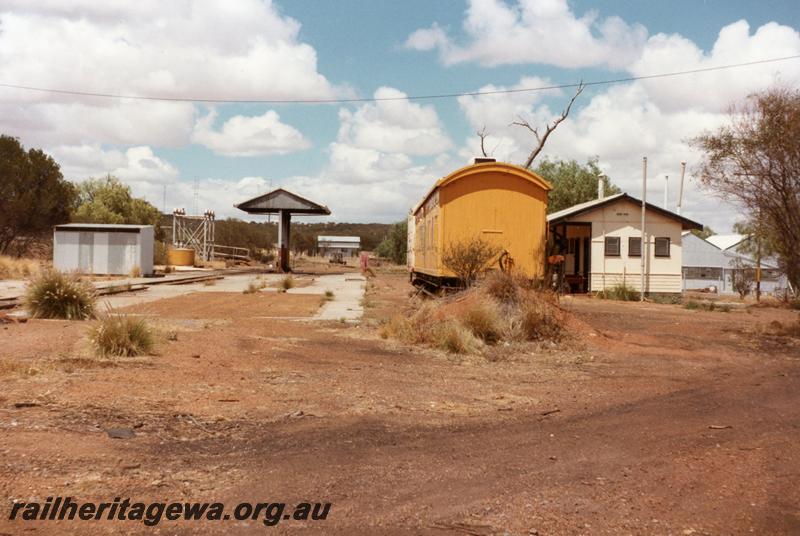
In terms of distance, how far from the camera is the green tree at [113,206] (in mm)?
56781

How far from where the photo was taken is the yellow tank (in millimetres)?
48956

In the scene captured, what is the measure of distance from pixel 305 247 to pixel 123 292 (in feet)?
263

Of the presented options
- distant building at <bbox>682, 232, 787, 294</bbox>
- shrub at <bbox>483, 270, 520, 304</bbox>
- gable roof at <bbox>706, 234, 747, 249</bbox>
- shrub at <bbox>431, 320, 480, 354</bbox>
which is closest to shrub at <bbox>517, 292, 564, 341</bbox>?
shrub at <bbox>483, 270, 520, 304</bbox>

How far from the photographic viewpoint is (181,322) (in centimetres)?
1558

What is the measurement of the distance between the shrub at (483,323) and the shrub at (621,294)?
1751cm

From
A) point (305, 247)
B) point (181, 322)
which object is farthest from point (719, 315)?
point (305, 247)

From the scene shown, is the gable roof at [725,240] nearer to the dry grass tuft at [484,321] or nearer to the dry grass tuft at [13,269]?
the dry grass tuft at [13,269]

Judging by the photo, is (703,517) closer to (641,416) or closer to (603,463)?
(603,463)

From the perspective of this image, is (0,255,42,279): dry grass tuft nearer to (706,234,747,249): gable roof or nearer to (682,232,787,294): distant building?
(682,232,787,294): distant building

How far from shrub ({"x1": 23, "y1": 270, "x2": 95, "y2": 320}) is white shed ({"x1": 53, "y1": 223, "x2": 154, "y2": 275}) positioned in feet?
70.3

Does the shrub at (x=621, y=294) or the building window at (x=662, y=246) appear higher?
the building window at (x=662, y=246)

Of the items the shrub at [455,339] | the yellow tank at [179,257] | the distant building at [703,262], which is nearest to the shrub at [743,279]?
the distant building at [703,262]

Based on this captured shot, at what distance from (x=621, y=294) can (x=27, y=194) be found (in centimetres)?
3326

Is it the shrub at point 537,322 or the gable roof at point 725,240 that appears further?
the gable roof at point 725,240
